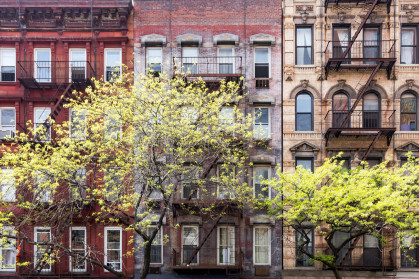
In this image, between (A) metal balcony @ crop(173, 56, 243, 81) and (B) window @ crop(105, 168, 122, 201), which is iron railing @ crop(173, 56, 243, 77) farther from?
(B) window @ crop(105, 168, 122, 201)

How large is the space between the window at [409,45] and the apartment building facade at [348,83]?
0.05 meters

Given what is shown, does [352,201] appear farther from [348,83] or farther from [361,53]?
[361,53]

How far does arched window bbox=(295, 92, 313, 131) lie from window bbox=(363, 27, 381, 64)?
3.66 metres

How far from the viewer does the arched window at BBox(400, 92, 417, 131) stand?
71.1ft

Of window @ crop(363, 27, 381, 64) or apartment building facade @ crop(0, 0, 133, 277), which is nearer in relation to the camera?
apartment building facade @ crop(0, 0, 133, 277)

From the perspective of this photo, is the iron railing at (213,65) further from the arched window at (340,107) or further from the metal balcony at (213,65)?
the arched window at (340,107)

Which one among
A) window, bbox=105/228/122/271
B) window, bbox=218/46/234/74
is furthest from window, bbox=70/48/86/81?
window, bbox=105/228/122/271

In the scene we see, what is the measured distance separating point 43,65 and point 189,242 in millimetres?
12185

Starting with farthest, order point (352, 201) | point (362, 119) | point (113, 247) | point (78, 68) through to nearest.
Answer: point (78, 68), point (362, 119), point (113, 247), point (352, 201)

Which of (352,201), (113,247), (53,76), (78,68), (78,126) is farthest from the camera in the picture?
(78,68)

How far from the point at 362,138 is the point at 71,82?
1528 cm

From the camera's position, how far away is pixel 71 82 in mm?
21266

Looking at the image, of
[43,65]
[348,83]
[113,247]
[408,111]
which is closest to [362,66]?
[348,83]

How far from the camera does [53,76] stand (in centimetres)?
2188
